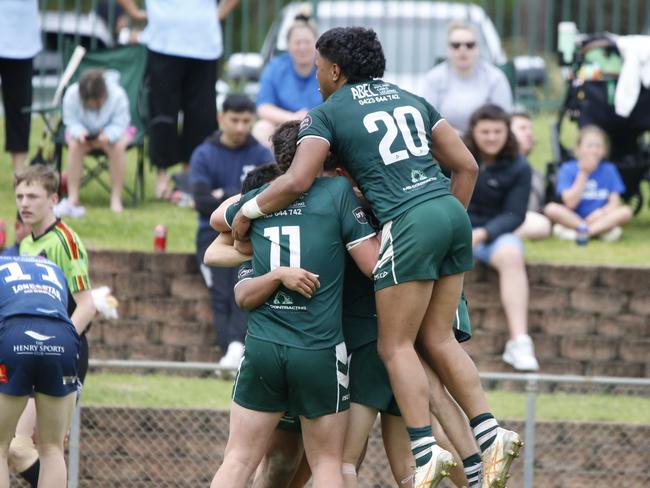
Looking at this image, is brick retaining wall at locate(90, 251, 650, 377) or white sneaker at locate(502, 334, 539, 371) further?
brick retaining wall at locate(90, 251, 650, 377)

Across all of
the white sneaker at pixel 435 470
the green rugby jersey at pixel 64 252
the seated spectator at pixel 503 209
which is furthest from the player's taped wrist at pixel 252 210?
the seated spectator at pixel 503 209

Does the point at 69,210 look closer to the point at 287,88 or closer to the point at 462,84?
the point at 287,88

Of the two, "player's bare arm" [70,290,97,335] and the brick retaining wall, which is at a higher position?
"player's bare arm" [70,290,97,335]

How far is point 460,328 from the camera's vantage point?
6.86 m

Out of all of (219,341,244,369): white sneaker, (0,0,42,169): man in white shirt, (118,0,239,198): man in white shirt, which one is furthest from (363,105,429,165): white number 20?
(0,0,42,169): man in white shirt

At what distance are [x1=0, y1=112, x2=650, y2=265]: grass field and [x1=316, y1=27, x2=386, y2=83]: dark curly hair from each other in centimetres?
465

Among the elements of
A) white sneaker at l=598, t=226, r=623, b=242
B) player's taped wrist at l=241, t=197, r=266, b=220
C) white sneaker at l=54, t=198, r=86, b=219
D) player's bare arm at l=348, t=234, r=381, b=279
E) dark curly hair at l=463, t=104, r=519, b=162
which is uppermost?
player's taped wrist at l=241, t=197, r=266, b=220

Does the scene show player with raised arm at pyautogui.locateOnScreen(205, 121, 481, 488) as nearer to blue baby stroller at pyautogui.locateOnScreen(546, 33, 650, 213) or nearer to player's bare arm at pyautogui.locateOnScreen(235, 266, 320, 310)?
player's bare arm at pyautogui.locateOnScreen(235, 266, 320, 310)

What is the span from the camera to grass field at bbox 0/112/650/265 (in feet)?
36.3

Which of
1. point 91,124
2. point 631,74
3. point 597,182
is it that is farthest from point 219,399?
point 631,74

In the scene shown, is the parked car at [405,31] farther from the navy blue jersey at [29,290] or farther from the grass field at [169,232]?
the navy blue jersey at [29,290]

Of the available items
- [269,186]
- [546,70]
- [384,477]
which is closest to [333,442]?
[269,186]

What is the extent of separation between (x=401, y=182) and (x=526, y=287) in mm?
4156

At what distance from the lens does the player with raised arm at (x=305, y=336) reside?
20.8ft
